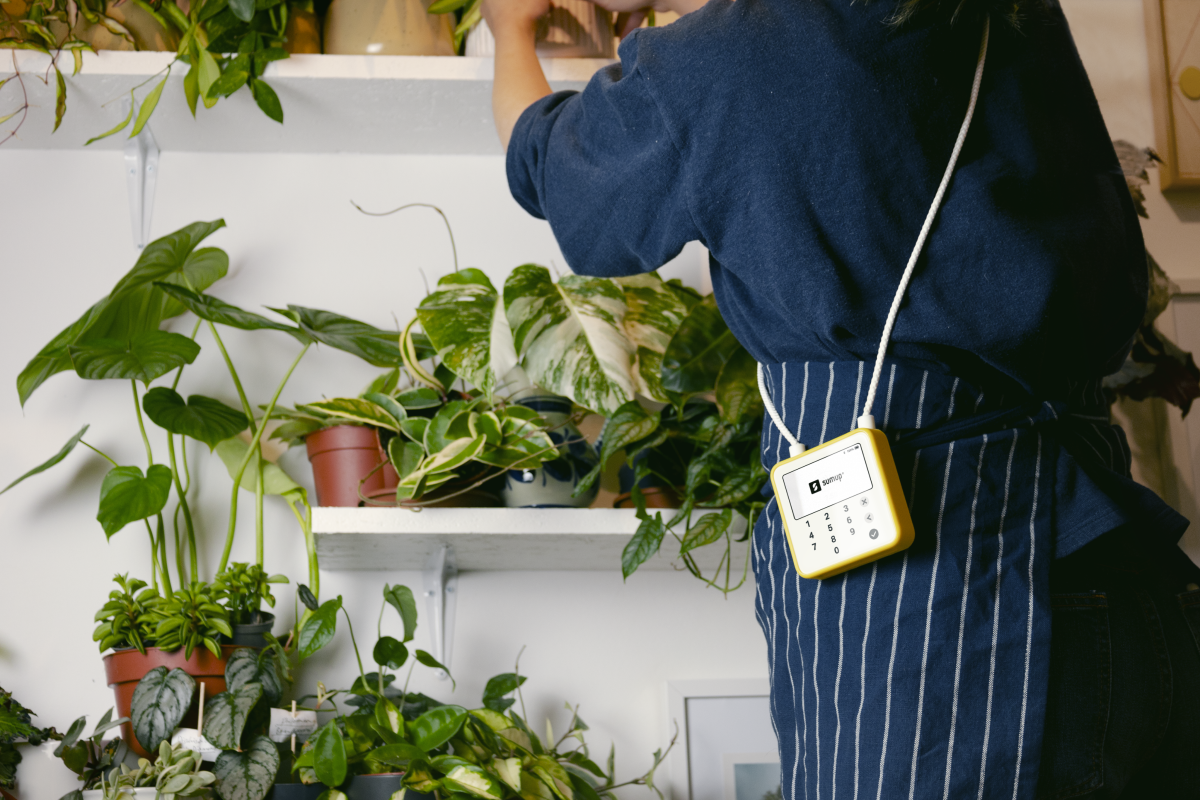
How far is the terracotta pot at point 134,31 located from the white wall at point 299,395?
0.19m

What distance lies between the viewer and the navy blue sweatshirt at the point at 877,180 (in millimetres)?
648

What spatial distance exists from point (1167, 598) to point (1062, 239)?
273mm

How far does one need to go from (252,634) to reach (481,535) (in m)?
0.31

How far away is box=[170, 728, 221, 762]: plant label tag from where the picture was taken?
1049mm

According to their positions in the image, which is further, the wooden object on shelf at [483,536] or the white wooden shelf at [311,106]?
the white wooden shelf at [311,106]

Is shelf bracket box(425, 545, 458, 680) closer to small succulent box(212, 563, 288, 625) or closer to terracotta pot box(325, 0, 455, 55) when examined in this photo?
small succulent box(212, 563, 288, 625)

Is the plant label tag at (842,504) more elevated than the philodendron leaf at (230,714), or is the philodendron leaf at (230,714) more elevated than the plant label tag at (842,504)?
the plant label tag at (842,504)

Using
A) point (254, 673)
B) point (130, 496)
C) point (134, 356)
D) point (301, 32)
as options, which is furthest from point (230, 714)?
point (301, 32)

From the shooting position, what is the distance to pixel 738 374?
108 centimetres

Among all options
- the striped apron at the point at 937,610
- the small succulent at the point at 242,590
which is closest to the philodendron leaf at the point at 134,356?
the small succulent at the point at 242,590

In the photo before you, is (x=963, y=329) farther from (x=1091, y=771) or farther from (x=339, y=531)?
(x=339, y=531)

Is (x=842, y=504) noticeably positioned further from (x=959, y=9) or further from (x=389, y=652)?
(x=389, y=652)

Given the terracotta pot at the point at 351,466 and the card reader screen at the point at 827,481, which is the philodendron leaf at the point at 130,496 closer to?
the terracotta pot at the point at 351,466

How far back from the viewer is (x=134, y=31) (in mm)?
1332
